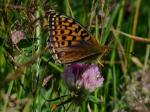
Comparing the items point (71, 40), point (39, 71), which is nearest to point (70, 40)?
point (71, 40)

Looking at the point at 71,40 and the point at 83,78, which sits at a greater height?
the point at 71,40

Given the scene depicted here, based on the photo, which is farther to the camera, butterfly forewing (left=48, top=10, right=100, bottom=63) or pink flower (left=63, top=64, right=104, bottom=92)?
butterfly forewing (left=48, top=10, right=100, bottom=63)

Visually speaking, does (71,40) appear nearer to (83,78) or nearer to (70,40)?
(70,40)

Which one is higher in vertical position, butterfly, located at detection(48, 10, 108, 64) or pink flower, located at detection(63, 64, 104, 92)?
butterfly, located at detection(48, 10, 108, 64)

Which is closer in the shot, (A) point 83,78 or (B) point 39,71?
(A) point 83,78

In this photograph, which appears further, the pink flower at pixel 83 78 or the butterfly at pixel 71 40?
the butterfly at pixel 71 40

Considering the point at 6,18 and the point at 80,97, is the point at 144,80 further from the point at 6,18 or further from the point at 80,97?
the point at 6,18
